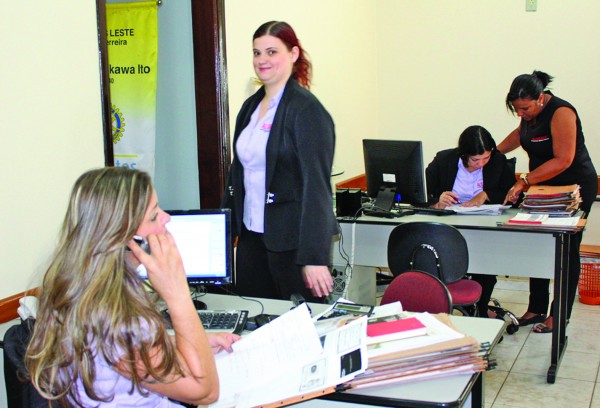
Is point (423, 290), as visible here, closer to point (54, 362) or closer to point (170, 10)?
point (54, 362)

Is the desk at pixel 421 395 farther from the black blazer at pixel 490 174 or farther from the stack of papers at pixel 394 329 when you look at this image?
the black blazer at pixel 490 174

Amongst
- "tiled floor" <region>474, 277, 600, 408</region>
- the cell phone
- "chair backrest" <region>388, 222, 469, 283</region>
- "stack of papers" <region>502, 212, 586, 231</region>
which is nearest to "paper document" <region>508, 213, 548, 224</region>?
"stack of papers" <region>502, 212, 586, 231</region>

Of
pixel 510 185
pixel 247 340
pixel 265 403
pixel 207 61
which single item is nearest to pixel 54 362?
pixel 265 403

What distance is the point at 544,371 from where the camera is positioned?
3.66 metres

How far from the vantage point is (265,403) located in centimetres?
165

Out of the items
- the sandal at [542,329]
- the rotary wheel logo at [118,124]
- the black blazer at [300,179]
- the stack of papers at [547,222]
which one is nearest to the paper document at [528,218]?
the stack of papers at [547,222]

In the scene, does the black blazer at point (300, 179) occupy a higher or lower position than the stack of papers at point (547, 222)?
higher

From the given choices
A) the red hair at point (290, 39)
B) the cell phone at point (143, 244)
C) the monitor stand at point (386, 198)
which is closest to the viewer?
the cell phone at point (143, 244)

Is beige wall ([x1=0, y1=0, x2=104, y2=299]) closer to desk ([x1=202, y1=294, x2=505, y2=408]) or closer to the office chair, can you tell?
desk ([x1=202, y1=294, x2=505, y2=408])

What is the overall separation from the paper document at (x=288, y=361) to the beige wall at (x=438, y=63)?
3200 mm

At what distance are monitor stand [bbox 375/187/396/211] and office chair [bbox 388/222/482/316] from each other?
407 millimetres

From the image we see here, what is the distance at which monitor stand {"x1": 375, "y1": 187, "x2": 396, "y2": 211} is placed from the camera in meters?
3.89

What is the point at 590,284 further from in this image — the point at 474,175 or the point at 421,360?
the point at 421,360

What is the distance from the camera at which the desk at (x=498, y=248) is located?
3.56 meters
